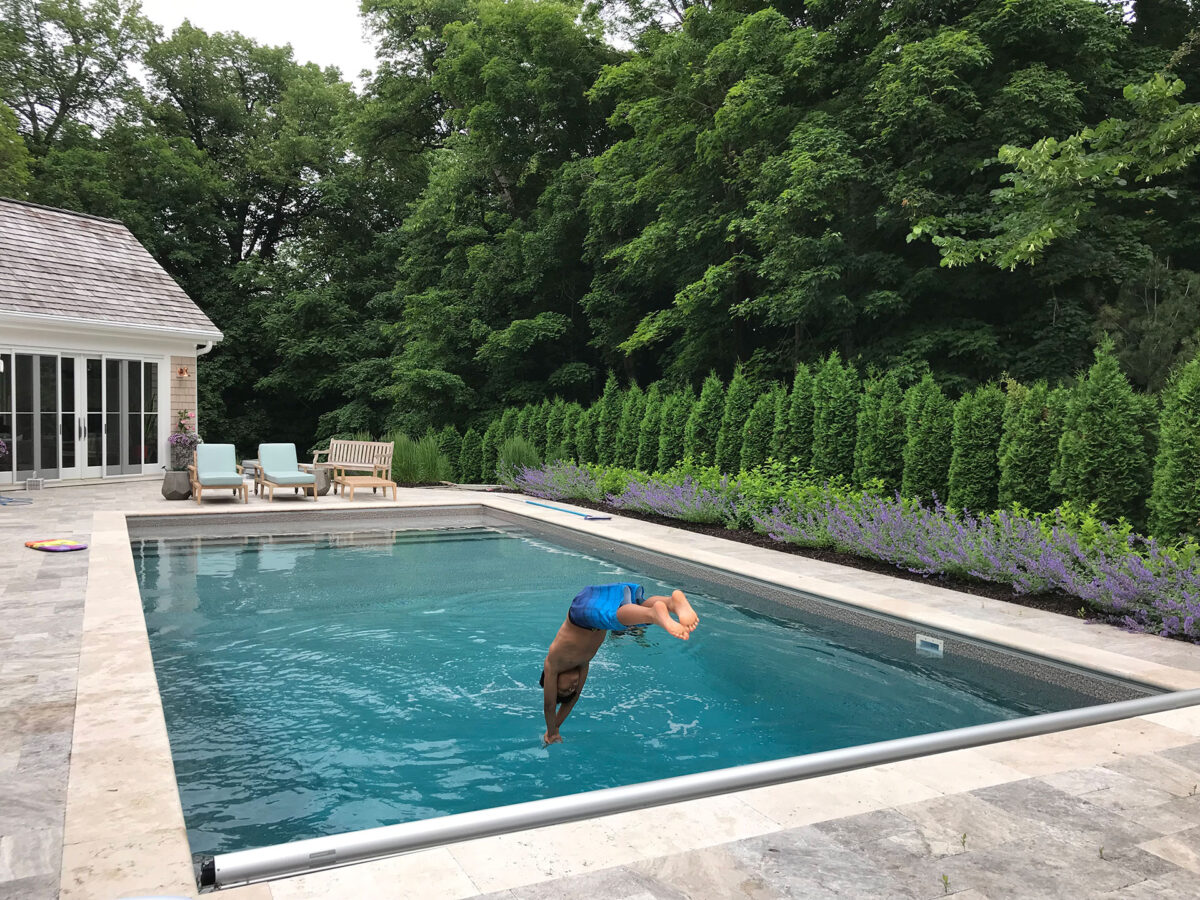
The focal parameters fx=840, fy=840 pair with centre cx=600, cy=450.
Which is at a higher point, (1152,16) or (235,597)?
(1152,16)

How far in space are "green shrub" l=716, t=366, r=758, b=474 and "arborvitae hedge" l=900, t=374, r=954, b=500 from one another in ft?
9.13

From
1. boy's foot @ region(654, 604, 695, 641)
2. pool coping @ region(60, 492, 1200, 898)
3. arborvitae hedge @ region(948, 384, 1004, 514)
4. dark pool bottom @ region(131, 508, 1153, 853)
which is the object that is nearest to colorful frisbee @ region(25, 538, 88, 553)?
dark pool bottom @ region(131, 508, 1153, 853)

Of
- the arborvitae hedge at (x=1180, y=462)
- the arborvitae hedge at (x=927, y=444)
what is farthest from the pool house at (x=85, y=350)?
the arborvitae hedge at (x=1180, y=462)

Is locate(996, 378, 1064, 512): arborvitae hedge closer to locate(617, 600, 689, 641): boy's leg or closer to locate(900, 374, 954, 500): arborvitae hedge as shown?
locate(900, 374, 954, 500): arborvitae hedge

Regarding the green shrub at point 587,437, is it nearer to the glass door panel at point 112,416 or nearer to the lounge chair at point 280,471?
the lounge chair at point 280,471

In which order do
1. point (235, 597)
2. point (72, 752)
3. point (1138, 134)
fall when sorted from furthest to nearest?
point (1138, 134)
point (235, 597)
point (72, 752)

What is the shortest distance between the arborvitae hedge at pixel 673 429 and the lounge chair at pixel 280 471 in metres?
5.00

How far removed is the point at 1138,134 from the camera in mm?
9461

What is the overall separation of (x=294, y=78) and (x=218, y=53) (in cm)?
220

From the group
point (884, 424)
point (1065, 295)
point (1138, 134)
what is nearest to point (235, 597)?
point (884, 424)

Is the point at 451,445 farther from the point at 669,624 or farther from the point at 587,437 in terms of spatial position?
the point at 669,624

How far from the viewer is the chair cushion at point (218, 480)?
11266 millimetres

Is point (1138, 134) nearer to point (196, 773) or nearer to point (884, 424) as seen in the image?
point (884, 424)

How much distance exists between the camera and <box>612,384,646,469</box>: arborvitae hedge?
1300 cm
